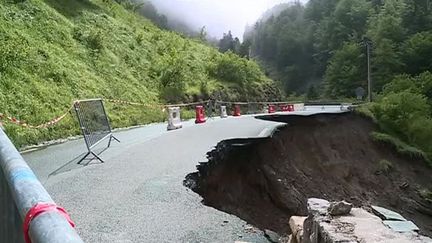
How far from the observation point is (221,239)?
5.88 metres

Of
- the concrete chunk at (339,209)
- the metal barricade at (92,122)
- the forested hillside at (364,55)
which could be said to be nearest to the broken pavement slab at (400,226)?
the concrete chunk at (339,209)

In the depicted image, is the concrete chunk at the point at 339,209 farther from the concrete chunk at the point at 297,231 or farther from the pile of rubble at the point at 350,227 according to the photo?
the concrete chunk at the point at 297,231

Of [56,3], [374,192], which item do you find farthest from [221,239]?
[56,3]

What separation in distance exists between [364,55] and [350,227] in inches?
3136

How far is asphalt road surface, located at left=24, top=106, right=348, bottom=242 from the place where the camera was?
19.6ft

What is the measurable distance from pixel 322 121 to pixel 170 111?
15.0 m

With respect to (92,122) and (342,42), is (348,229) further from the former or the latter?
(342,42)

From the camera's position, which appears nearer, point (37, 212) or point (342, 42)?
point (37, 212)

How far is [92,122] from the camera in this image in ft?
41.0

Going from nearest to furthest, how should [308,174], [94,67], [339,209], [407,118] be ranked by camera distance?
[339,209] → [308,174] → [94,67] → [407,118]

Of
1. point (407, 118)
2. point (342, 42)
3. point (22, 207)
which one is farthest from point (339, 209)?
point (342, 42)

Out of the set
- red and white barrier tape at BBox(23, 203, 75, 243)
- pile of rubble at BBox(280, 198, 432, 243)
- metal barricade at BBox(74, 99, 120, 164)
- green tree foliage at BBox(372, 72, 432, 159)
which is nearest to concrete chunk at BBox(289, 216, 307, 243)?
pile of rubble at BBox(280, 198, 432, 243)

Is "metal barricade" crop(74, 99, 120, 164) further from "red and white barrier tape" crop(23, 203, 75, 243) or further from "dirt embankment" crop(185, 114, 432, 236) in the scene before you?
"red and white barrier tape" crop(23, 203, 75, 243)

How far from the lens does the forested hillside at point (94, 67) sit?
17.5 metres
